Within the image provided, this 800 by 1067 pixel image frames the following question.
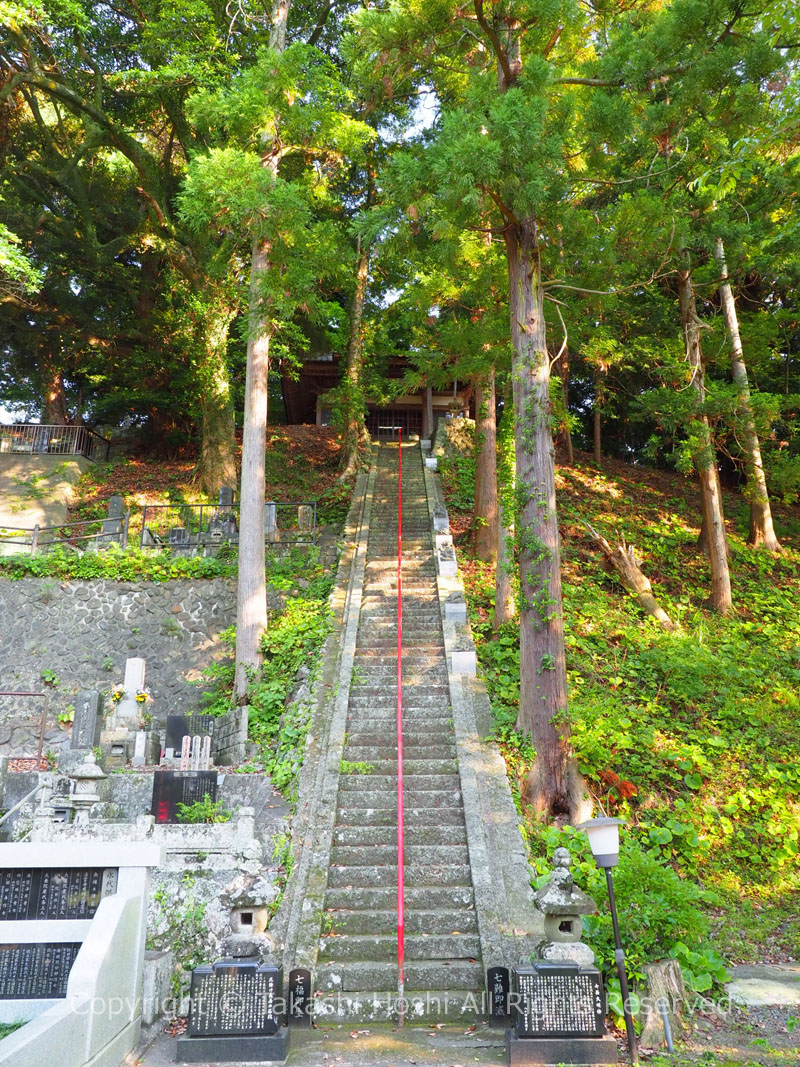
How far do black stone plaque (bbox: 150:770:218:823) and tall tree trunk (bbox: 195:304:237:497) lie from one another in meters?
9.82

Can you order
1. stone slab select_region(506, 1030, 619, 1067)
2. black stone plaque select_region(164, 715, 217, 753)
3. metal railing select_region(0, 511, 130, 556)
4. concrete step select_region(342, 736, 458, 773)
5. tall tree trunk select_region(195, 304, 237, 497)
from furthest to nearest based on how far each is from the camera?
1. tall tree trunk select_region(195, 304, 237, 497)
2. metal railing select_region(0, 511, 130, 556)
3. black stone plaque select_region(164, 715, 217, 753)
4. concrete step select_region(342, 736, 458, 773)
5. stone slab select_region(506, 1030, 619, 1067)

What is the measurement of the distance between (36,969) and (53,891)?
24.3 inches

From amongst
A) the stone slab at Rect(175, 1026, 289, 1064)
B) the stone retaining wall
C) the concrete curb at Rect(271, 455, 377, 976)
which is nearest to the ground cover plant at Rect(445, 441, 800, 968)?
the concrete curb at Rect(271, 455, 377, 976)

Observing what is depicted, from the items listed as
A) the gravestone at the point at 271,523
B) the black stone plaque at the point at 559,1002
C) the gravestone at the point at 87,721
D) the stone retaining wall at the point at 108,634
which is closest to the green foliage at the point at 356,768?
the black stone plaque at the point at 559,1002

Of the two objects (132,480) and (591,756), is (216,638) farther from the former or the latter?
(132,480)

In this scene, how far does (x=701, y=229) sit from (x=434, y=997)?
11455 millimetres

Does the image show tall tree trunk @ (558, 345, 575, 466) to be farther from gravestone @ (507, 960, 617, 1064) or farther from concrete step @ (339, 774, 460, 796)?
gravestone @ (507, 960, 617, 1064)

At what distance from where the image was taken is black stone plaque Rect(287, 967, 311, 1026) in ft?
16.3

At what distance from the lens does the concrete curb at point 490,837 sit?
5500 mm

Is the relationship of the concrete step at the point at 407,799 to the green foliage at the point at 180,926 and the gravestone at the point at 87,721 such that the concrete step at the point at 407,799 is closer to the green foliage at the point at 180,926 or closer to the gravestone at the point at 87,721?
the green foliage at the point at 180,926

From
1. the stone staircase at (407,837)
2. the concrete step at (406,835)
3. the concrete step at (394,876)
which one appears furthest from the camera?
the concrete step at (406,835)

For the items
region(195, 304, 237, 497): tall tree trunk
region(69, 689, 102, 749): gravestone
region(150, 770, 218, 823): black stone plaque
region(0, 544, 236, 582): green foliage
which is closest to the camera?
region(150, 770, 218, 823): black stone plaque

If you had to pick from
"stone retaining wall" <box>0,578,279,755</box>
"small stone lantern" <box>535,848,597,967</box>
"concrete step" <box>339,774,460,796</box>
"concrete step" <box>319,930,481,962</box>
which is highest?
"stone retaining wall" <box>0,578,279,755</box>

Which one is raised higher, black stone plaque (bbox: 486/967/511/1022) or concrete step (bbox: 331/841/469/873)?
concrete step (bbox: 331/841/469/873)
